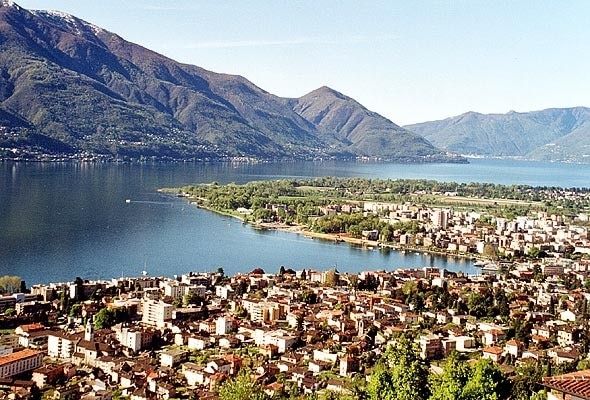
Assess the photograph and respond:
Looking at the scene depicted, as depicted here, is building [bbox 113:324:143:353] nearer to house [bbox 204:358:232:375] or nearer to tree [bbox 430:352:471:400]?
house [bbox 204:358:232:375]

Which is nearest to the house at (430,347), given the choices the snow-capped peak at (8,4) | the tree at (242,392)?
the tree at (242,392)

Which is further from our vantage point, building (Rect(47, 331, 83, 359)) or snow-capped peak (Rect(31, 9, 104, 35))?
snow-capped peak (Rect(31, 9, 104, 35))

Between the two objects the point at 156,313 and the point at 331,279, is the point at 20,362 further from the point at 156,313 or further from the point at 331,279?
the point at 331,279

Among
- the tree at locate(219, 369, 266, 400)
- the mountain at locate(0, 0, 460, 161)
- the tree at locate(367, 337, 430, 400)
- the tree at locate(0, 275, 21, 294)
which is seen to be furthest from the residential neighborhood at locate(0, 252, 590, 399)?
the mountain at locate(0, 0, 460, 161)

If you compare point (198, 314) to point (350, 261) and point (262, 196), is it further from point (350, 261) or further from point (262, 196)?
point (262, 196)

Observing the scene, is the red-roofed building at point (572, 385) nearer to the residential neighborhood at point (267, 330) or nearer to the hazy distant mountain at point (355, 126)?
the residential neighborhood at point (267, 330)
